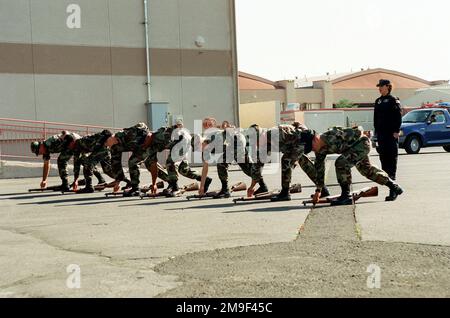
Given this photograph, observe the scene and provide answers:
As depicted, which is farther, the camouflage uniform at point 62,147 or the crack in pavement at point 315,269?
the camouflage uniform at point 62,147

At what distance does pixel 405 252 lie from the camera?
5.77 meters

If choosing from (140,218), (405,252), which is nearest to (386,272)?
(405,252)

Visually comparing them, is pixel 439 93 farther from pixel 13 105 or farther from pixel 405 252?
pixel 405 252

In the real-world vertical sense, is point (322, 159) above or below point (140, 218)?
above

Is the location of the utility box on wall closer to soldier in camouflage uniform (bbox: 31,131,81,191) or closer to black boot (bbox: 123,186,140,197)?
soldier in camouflage uniform (bbox: 31,131,81,191)

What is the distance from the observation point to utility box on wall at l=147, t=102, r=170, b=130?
83.5 ft

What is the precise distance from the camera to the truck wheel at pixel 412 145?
25250mm

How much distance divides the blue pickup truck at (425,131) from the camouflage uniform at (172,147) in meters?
14.5

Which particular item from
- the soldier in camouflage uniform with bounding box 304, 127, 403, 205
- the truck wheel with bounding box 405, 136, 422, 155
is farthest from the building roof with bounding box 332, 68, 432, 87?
the soldier in camouflage uniform with bounding box 304, 127, 403, 205

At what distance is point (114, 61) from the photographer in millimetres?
24984

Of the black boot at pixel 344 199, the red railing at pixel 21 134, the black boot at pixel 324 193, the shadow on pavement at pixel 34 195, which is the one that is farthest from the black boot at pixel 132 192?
the red railing at pixel 21 134

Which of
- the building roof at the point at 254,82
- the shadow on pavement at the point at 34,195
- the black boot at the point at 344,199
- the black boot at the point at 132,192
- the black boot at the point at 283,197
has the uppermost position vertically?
the building roof at the point at 254,82

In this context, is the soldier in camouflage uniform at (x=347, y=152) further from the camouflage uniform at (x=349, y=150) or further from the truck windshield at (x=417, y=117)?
the truck windshield at (x=417, y=117)
